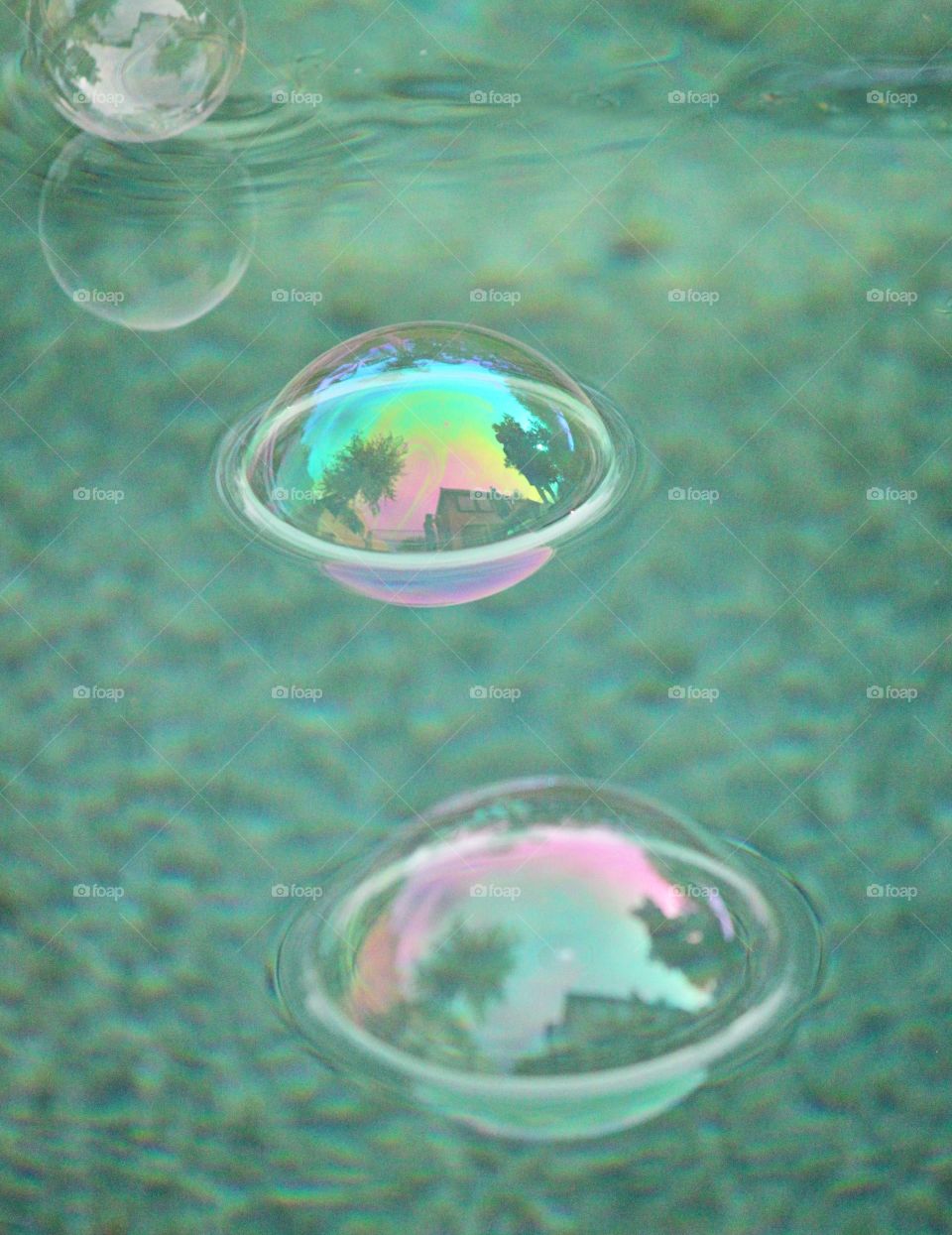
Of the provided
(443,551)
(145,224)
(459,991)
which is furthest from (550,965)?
(145,224)

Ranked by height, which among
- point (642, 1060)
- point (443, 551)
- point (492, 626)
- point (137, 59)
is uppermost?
point (137, 59)

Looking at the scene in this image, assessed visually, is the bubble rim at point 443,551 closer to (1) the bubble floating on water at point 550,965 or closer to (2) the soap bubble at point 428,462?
(2) the soap bubble at point 428,462

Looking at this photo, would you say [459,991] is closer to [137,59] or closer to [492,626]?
[492,626]

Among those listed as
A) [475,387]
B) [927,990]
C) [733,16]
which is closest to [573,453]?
[475,387]

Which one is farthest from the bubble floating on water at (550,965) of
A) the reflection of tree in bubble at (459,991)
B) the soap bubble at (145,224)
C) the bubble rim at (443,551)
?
the soap bubble at (145,224)

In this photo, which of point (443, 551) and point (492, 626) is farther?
point (492, 626)

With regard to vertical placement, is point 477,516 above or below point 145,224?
below

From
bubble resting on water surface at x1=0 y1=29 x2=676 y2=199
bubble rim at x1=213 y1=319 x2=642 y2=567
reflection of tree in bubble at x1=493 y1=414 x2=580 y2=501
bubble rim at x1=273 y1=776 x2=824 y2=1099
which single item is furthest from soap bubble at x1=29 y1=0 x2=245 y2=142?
bubble rim at x1=273 y1=776 x2=824 y2=1099

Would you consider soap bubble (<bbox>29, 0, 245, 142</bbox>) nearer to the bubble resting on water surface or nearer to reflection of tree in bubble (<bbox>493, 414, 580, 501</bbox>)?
the bubble resting on water surface
